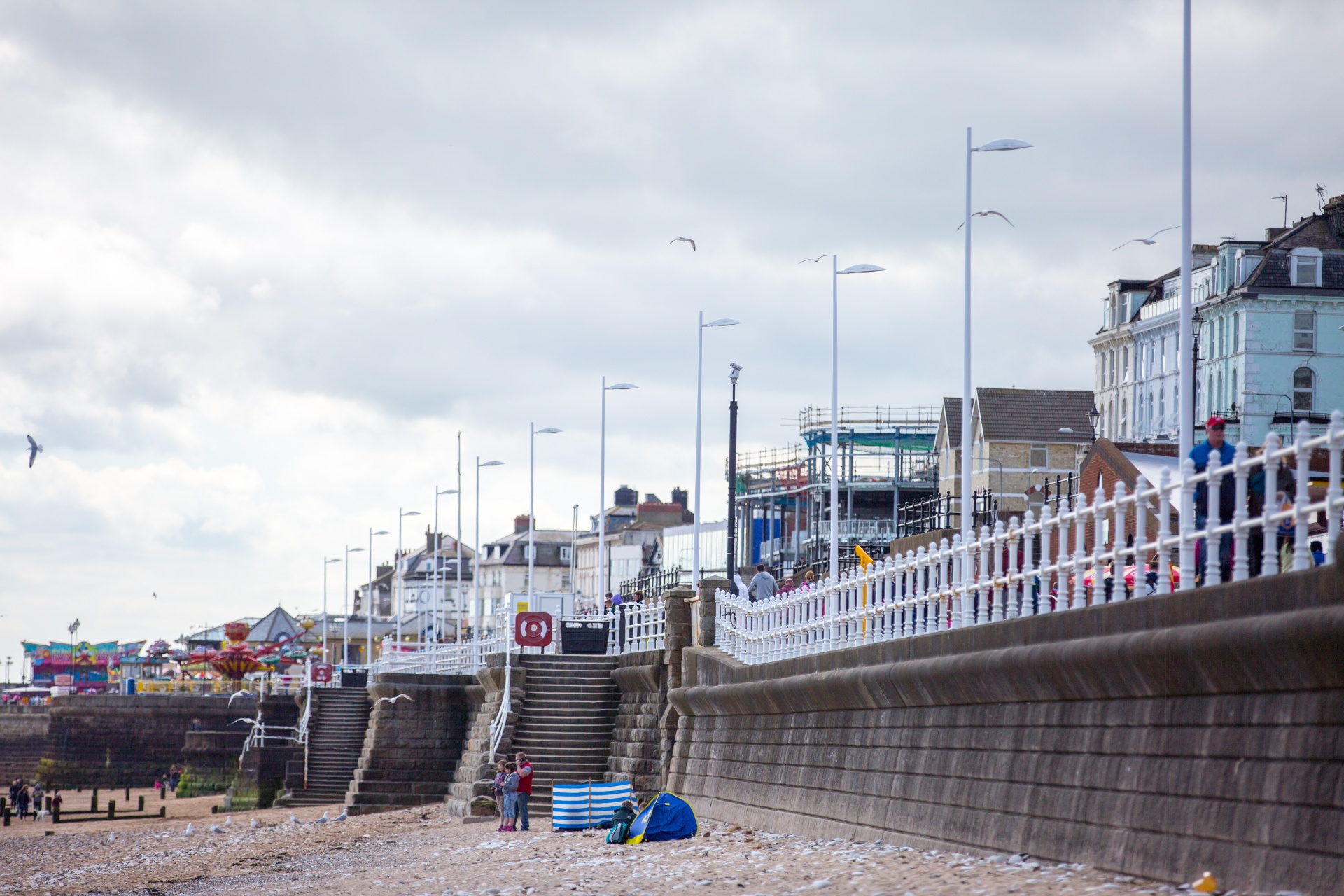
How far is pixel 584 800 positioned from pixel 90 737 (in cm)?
5111

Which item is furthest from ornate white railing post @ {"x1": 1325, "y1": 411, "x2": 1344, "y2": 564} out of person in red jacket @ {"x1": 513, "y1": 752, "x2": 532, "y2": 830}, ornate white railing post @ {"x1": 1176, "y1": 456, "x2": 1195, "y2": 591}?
person in red jacket @ {"x1": 513, "y1": 752, "x2": 532, "y2": 830}

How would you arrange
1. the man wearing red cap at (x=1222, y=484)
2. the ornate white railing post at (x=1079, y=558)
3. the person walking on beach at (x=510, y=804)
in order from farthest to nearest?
1. the person walking on beach at (x=510, y=804)
2. the ornate white railing post at (x=1079, y=558)
3. the man wearing red cap at (x=1222, y=484)

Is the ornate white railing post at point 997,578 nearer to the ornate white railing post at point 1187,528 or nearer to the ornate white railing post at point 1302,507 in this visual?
the ornate white railing post at point 1187,528

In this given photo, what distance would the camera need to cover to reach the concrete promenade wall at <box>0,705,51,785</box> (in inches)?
2847

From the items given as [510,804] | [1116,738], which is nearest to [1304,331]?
[510,804]

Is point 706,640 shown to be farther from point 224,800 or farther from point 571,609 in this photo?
point 224,800

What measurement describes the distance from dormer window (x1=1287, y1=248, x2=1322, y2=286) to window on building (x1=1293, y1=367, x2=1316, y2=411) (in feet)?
10.9

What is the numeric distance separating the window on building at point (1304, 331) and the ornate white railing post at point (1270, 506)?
54.6 metres

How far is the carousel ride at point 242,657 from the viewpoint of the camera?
75688 millimetres

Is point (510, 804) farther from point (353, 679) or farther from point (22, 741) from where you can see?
point (22, 741)

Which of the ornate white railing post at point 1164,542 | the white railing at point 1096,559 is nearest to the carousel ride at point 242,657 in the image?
the white railing at point 1096,559

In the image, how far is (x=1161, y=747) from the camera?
1126 centimetres

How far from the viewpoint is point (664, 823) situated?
2017 cm

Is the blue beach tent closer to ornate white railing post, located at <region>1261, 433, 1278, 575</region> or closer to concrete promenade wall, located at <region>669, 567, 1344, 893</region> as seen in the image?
concrete promenade wall, located at <region>669, 567, 1344, 893</region>
